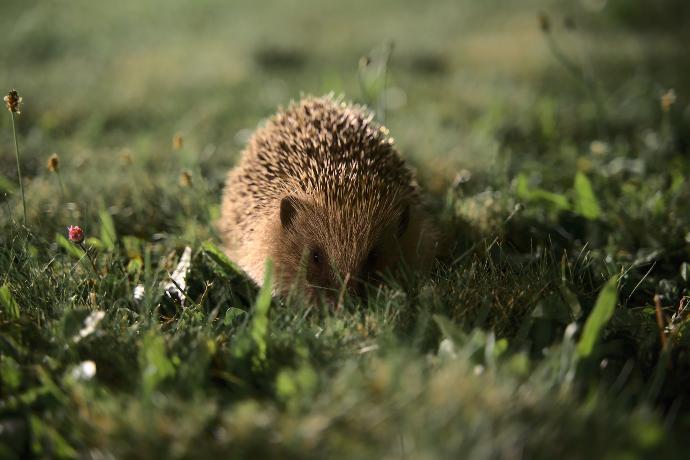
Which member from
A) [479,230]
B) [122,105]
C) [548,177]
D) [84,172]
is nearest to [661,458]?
[479,230]

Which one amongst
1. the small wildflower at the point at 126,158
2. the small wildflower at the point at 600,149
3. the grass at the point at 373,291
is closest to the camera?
the grass at the point at 373,291

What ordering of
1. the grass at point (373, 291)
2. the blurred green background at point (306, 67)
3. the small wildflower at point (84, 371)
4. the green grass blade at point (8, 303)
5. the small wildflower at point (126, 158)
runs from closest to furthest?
1. the grass at point (373, 291)
2. the small wildflower at point (84, 371)
3. the green grass blade at point (8, 303)
4. the small wildflower at point (126, 158)
5. the blurred green background at point (306, 67)

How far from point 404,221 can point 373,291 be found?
53 cm

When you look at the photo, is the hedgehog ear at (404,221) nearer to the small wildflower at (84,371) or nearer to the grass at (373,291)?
the grass at (373,291)

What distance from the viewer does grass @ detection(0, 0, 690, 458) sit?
1.64 metres

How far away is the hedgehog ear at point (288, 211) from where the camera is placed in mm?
3111

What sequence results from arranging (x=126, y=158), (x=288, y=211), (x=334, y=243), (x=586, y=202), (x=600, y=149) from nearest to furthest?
(x=334, y=243), (x=288, y=211), (x=586, y=202), (x=126, y=158), (x=600, y=149)

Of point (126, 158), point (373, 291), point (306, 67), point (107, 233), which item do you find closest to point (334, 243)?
point (373, 291)

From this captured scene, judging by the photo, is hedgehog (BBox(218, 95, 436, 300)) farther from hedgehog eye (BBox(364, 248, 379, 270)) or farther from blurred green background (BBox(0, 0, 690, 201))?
blurred green background (BBox(0, 0, 690, 201))

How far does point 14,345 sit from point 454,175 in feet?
9.45

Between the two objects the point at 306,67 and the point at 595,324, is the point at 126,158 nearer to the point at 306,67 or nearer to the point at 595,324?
the point at 595,324

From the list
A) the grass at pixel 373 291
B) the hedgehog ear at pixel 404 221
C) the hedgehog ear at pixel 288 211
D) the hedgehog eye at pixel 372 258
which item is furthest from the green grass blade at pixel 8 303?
the hedgehog ear at pixel 404 221

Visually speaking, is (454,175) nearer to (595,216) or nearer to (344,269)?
(595,216)

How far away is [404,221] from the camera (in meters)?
3.20
